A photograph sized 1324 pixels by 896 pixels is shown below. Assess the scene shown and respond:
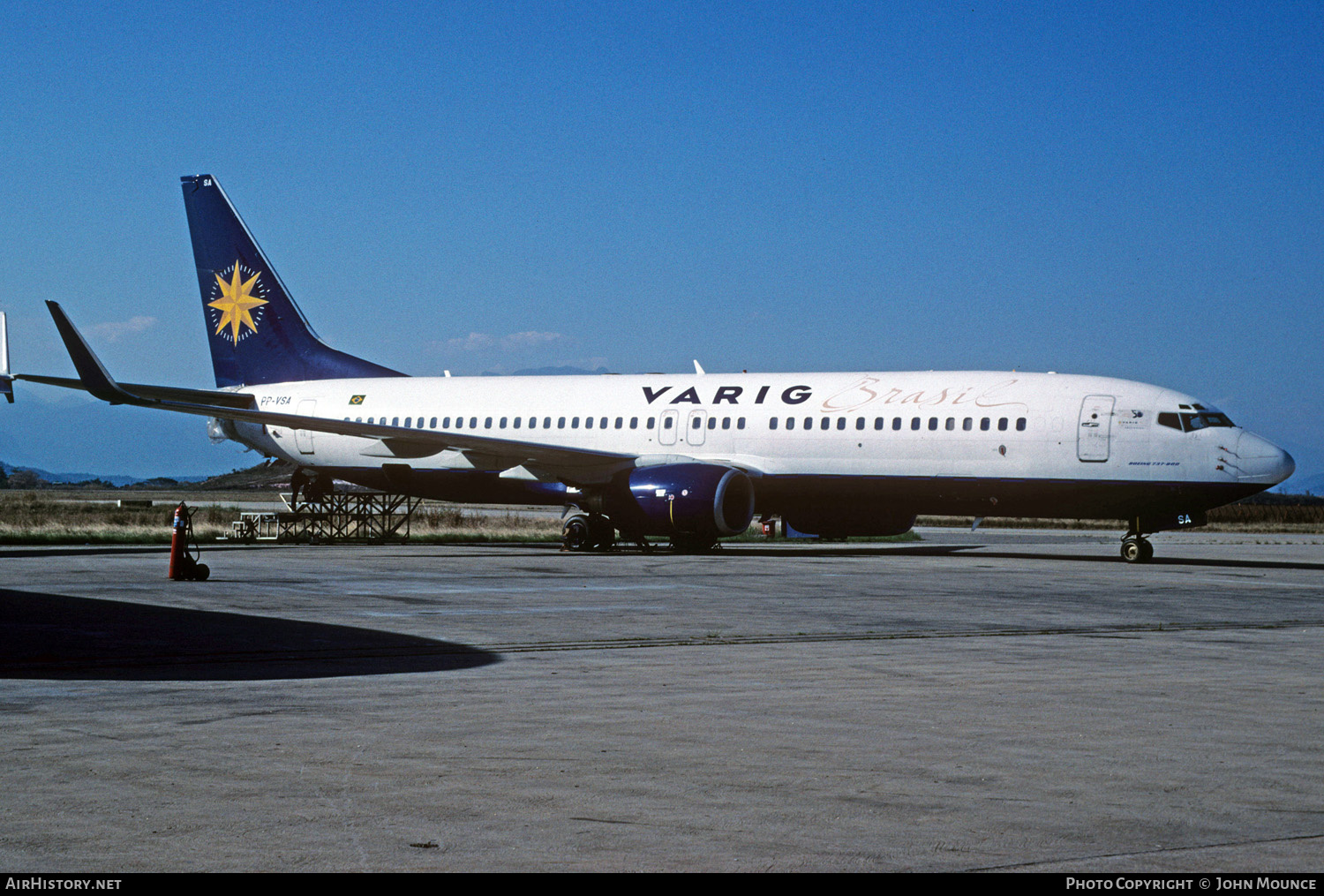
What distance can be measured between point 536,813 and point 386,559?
21.0 meters


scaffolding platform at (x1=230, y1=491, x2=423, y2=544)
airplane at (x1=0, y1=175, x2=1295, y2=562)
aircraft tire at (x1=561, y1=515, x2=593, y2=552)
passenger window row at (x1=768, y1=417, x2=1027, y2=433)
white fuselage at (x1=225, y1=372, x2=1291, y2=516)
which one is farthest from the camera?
scaffolding platform at (x1=230, y1=491, x2=423, y2=544)

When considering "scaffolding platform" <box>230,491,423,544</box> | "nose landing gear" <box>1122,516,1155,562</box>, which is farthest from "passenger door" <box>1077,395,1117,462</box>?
"scaffolding platform" <box>230,491,423,544</box>

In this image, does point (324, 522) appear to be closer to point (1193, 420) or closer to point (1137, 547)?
point (1137, 547)

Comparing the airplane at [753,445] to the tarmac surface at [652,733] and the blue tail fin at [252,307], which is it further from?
the tarmac surface at [652,733]

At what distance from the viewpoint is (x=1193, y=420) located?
26141mm

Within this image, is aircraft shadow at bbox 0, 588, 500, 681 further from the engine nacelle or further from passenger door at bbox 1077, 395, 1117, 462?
passenger door at bbox 1077, 395, 1117, 462

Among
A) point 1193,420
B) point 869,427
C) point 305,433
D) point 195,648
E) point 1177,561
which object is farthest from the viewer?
point 305,433

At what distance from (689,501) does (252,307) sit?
16.3 meters

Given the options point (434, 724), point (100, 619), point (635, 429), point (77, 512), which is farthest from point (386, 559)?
point (77, 512)

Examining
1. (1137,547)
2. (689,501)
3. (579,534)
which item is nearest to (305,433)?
(579,534)

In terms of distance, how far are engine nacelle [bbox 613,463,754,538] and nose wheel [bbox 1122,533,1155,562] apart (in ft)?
25.1

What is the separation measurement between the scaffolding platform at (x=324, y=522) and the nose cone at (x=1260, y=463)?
20.1 m

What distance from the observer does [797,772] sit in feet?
23.1

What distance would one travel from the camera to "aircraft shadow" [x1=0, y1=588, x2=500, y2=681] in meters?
10.8
